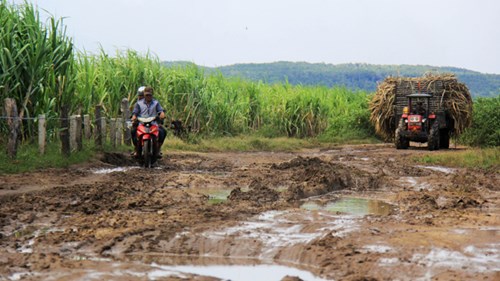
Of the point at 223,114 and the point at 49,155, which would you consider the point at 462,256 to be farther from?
the point at 223,114

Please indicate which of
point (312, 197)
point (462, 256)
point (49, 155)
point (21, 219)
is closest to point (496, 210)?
point (312, 197)

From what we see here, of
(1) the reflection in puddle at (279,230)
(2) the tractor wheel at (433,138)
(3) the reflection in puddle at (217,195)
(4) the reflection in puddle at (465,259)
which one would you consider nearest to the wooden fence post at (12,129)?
(3) the reflection in puddle at (217,195)

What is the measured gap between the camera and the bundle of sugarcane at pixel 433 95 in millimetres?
23766

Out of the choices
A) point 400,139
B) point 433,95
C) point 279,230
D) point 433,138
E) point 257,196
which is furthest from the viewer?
point 433,95

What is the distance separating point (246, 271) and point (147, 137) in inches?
347

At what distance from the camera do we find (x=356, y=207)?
9.80m

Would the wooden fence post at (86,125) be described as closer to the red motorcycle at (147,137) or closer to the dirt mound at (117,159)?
the dirt mound at (117,159)

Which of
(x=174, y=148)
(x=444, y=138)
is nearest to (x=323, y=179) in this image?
(x=174, y=148)

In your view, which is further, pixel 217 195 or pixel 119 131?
pixel 119 131

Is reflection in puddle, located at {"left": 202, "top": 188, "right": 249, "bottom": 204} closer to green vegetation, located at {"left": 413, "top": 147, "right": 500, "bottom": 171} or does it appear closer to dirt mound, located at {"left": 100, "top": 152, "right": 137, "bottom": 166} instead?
dirt mound, located at {"left": 100, "top": 152, "right": 137, "bottom": 166}

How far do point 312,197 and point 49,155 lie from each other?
567 cm

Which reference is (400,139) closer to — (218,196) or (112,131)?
(112,131)

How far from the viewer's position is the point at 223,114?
25.0 m

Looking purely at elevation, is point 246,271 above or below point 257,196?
above
